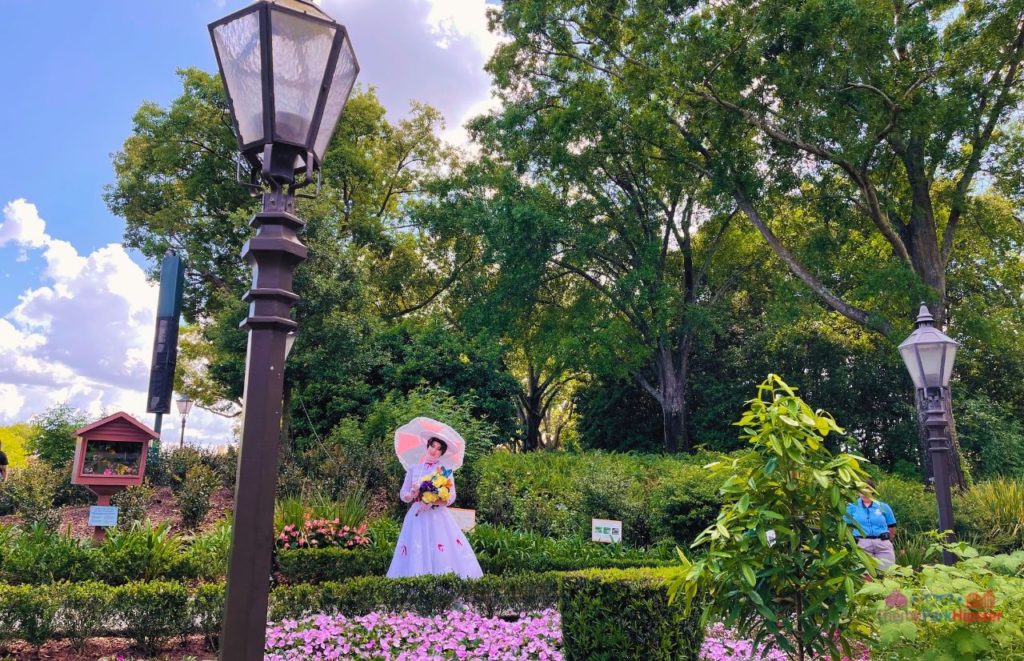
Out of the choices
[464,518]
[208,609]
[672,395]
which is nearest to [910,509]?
[464,518]

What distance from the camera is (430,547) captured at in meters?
7.23

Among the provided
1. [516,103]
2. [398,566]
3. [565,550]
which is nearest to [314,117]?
[398,566]

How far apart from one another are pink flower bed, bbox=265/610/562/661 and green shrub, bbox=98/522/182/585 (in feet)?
6.92

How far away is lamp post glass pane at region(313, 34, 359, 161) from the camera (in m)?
2.78

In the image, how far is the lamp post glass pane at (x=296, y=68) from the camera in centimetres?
260

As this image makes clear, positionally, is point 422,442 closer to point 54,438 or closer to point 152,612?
point 152,612

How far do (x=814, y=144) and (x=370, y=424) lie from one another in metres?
11.8

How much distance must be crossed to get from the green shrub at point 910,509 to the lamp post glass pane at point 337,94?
11563mm

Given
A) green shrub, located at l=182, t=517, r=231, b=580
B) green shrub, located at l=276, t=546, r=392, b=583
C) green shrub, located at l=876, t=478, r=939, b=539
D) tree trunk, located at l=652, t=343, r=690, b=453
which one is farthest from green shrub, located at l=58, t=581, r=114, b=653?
tree trunk, located at l=652, t=343, r=690, b=453

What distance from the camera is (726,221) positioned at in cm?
2069

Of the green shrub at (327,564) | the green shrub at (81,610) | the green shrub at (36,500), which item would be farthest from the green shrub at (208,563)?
the green shrub at (36,500)

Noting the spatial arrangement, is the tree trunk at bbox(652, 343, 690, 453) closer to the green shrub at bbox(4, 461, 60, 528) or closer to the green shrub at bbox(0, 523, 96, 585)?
the green shrub at bbox(4, 461, 60, 528)

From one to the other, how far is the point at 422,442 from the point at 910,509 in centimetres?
906

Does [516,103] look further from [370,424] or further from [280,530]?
[280,530]
